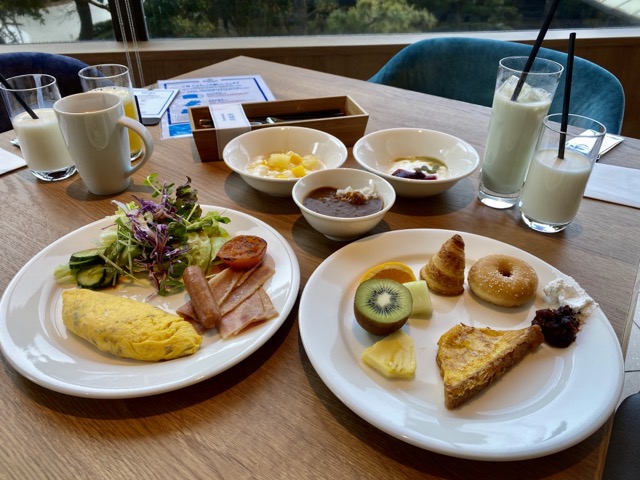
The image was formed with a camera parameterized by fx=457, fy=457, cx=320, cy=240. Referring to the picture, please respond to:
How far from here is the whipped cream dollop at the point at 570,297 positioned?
104cm

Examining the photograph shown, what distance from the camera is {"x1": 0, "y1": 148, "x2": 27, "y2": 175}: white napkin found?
1678 mm

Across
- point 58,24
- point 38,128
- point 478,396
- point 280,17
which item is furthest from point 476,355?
point 58,24

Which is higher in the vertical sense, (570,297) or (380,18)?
(380,18)

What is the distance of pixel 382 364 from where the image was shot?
0.92 meters

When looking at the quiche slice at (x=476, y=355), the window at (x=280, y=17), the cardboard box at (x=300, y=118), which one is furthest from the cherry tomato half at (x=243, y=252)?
the window at (x=280, y=17)

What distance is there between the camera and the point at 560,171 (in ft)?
4.20

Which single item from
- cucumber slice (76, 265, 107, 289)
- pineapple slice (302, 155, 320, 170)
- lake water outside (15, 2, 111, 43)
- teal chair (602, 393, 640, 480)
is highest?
lake water outside (15, 2, 111, 43)

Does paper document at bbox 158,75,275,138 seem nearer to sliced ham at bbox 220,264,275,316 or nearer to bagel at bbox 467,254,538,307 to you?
sliced ham at bbox 220,264,275,316

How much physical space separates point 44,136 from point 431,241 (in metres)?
1.32

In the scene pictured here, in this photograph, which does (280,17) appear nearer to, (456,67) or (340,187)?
(456,67)

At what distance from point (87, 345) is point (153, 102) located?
5.08 ft

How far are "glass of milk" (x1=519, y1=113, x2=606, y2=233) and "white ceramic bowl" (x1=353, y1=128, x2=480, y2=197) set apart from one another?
0.74ft

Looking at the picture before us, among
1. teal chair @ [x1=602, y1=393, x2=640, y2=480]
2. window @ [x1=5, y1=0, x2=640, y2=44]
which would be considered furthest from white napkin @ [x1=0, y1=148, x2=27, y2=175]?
window @ [x1=5, y1=0, x2=640, y2=44]

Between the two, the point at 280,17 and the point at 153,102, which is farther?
the point at 280,17
